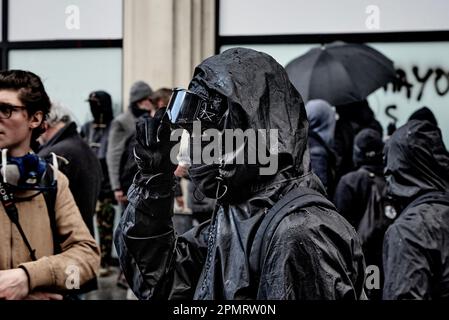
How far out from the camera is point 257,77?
2.28 meters

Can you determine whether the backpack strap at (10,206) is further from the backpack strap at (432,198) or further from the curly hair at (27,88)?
the backpack strap at (432,198)

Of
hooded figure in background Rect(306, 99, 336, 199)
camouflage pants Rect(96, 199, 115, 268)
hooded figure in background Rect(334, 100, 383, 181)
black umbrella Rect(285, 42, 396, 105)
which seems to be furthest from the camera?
camouflage pants Rect(96, 199, 115, 268)

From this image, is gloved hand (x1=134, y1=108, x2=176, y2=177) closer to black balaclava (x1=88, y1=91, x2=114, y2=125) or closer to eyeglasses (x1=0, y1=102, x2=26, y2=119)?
eyeglasses (x1=0, y1=102, x2=26, y2=119)

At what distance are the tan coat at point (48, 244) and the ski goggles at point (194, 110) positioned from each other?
1101 mm

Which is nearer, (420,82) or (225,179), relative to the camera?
(225,179)

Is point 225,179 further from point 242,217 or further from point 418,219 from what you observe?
point 418,219

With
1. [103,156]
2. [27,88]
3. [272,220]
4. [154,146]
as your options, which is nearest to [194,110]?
[154,146]

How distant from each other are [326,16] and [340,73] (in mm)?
1764

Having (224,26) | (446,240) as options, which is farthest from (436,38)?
(446,240)

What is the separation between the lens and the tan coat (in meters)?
3.12

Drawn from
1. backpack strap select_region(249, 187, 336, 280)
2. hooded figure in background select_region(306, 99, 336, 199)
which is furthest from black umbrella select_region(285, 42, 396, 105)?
backpack strap select_region(249, 187, 336, 280)

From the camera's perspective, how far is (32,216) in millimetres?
3193

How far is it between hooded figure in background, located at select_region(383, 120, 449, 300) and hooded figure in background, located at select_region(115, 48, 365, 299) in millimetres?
1318
